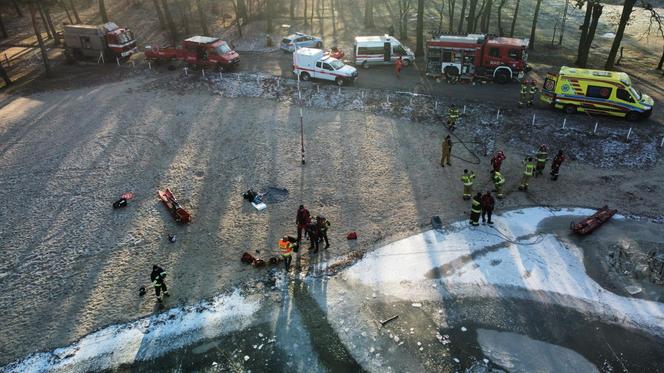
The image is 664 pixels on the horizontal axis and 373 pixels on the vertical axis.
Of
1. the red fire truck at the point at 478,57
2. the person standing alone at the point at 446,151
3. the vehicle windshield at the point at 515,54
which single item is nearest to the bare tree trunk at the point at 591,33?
the red fire truck at the point at 478,57

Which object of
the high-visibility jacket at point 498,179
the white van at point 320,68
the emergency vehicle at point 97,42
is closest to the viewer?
the high-visibility jacket at point 498,179

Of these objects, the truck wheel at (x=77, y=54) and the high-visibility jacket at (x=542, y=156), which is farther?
the truck wheel at (x=77, y=54)

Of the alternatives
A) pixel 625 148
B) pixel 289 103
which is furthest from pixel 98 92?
pixel 625 148

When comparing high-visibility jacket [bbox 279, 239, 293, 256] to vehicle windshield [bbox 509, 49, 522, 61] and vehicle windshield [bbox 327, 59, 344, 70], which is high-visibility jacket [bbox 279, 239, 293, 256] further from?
vehicle windshield [bbox 509, 49, 522, 61]

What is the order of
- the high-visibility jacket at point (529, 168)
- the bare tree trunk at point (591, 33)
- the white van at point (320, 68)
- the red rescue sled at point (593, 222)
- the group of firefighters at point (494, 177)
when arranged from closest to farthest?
the red rescue sled at point (593, 222) → the group of firefighters at point (494, 177) → the high-visibility jacket at point (529, 168) → the white van at point (320, 68) → the bare tree trunk at point (591, 33)

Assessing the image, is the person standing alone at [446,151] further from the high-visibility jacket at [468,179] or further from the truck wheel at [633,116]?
the truck wheel at [633,116]

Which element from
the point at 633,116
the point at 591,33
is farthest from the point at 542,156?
the point at 591,33

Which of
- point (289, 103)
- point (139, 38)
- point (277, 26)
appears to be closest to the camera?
point (289, 103)

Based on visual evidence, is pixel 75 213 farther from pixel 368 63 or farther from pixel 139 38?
pixel 139 38
